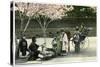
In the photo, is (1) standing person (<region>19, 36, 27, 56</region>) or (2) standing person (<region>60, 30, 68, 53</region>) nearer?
(1) standing person (<region>19, 36, 27, 56</region>)

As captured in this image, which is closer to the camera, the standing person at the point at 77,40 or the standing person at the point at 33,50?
the standing person at the point at 33,50

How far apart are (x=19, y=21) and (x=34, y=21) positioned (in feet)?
0.46

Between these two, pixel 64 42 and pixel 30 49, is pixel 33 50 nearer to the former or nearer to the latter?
pixel 30 49

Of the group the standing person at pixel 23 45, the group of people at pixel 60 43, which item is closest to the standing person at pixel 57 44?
the group of people at pixel 60 43

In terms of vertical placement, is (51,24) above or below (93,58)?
above

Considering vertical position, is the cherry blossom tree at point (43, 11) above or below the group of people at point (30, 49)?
above

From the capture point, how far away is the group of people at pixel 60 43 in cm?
165

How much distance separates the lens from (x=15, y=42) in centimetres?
162

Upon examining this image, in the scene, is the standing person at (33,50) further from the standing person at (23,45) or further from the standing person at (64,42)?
the standing person at (64,42)

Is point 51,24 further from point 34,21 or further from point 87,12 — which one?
point 87,12

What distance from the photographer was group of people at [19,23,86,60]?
1.65 meters

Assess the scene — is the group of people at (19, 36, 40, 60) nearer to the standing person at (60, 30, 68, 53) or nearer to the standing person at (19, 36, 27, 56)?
the standing person at (19, 36, 27, 56)

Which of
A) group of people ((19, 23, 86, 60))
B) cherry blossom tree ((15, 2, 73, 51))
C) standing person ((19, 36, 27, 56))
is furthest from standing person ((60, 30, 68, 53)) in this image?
standing person ((19, 36, 27, 56))
